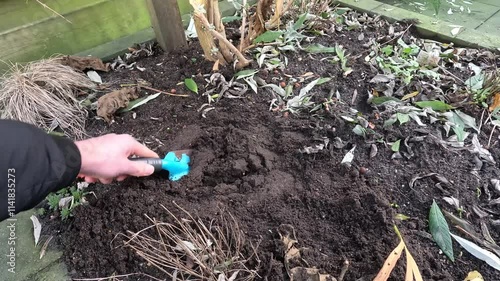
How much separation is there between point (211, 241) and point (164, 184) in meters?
0.35

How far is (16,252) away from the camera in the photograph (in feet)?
5.21

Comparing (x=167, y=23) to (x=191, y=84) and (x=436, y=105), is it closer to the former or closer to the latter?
(x=191, y=84)

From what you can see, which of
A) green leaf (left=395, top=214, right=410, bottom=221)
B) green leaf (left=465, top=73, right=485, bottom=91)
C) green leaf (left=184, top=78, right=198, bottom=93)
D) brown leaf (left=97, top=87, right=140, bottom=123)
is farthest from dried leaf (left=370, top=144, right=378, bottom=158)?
brown leaf (left=97, top=87, right=140, bottom=123)

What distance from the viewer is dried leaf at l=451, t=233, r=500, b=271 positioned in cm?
141

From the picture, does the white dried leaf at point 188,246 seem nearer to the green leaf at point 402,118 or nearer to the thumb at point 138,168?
the thumb at point 138,168

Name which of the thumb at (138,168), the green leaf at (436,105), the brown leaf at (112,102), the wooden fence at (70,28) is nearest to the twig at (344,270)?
the thumb at (138,168)

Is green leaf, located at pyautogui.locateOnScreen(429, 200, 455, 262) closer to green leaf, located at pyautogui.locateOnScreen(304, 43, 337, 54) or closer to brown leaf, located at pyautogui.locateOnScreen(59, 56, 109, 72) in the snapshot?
green leaf, located at pyautogui.locateOnScreen(304, 43, 337, 54)

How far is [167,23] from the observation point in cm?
240

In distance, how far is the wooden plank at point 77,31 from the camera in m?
2.54

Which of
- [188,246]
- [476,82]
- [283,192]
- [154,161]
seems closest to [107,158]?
[154,161]

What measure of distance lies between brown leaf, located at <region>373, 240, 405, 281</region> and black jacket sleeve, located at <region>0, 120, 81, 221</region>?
0.98m

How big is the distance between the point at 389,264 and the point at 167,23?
174 cm

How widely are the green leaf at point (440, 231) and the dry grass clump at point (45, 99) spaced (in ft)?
5.24

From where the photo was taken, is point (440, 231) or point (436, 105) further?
point (436, 105)
